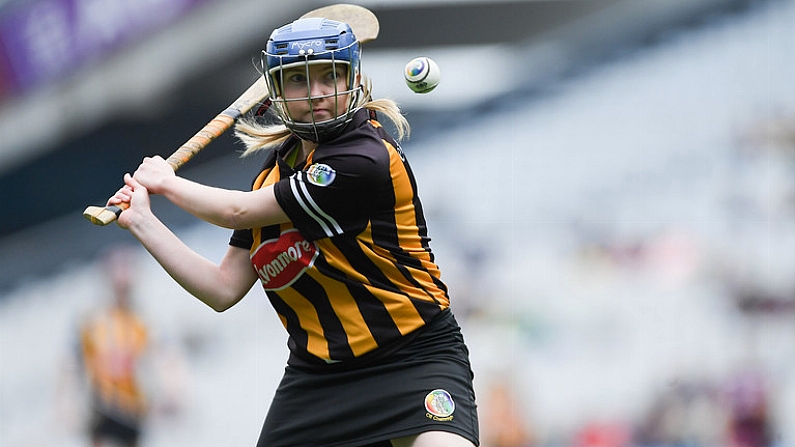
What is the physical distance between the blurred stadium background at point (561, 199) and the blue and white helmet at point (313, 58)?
386cm

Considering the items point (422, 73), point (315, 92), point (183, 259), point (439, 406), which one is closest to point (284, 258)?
point (183, 259)

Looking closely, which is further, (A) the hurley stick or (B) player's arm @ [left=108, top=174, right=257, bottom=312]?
(A) the hurley stick

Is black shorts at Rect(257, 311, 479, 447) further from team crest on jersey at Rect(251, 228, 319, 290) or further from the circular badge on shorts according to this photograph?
team crest on jersey at Rect(251, 228, 319, 290)

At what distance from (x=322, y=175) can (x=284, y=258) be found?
239 mm

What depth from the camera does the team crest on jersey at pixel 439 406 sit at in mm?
2637

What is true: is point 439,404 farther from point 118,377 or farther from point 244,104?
point 118,377

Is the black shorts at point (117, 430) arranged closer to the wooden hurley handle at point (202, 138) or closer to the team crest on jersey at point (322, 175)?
the wooden hurley handle at point (202, 138)

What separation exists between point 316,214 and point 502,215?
408cm

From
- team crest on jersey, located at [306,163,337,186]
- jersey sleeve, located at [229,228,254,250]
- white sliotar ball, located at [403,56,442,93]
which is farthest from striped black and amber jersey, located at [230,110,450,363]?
white sliotar ball, located at [403,56,442,93]

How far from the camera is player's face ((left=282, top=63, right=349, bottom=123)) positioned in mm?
2629

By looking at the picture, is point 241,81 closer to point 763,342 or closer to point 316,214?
point 763,342

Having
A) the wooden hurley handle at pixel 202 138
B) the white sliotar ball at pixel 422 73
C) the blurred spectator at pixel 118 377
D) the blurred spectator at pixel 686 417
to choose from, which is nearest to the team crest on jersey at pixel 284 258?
the wooden hurley handle at pixel 202 138

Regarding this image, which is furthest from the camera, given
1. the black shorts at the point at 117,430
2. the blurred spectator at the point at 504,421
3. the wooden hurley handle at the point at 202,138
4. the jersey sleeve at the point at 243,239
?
the black shorts at the point at 117,430

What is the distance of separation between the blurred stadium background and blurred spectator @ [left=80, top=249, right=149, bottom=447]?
154mm
